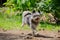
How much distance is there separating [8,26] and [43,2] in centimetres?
209

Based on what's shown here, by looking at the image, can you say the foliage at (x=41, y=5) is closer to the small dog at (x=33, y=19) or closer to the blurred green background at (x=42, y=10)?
the blurred green background at (x=42, y=10)

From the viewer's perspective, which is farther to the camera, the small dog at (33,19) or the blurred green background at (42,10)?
the blurred green background at (42,10)

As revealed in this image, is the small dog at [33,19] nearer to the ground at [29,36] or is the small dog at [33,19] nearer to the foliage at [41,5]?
the ground at [29,36]

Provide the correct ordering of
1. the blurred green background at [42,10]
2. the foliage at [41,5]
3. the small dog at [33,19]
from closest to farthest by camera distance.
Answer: the small dog at [33,19]
the blurred green background at [42,10]
the foliage at [41,5]

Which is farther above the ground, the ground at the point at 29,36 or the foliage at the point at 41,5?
the foliage at the point at 41,5

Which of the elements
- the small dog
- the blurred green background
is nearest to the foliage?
the blurred green background

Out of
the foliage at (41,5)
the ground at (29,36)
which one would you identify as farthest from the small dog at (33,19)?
the foliage at (41,5)

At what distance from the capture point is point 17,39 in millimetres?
7777

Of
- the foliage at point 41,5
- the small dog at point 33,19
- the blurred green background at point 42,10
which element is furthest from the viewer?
the foliage at point 41,5

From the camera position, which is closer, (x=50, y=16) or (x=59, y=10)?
(x=59, y=10)

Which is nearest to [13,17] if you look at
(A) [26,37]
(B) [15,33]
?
(B) [15,33]

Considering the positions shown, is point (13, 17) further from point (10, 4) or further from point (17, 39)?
point (17, 39)

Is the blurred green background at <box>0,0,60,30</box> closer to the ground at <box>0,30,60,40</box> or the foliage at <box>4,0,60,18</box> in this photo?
the foliage at <box>4,0,60,18</box>

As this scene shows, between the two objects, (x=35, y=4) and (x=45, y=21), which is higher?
(x=35, y=4)
